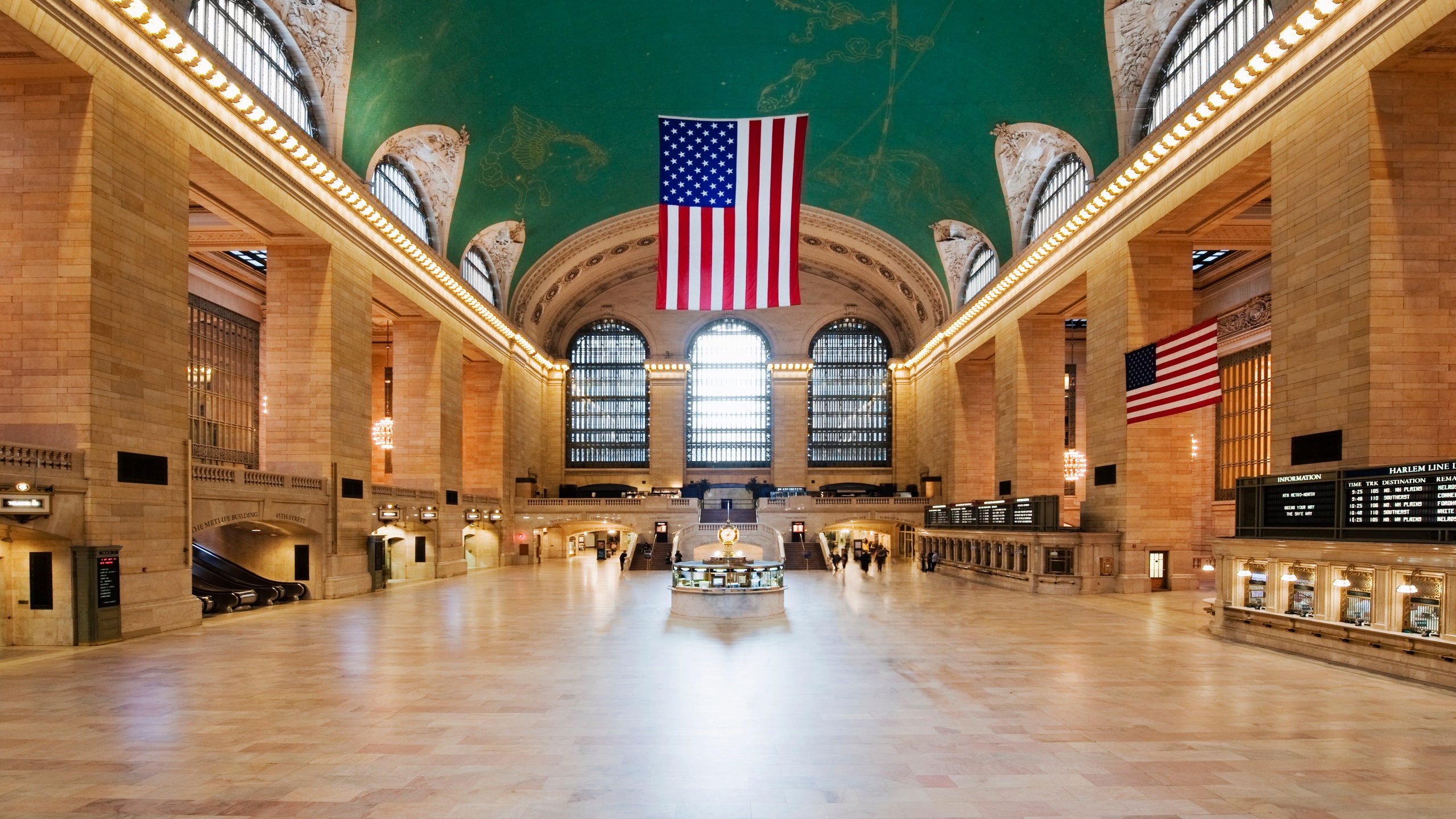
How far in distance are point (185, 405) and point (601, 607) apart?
354 inches

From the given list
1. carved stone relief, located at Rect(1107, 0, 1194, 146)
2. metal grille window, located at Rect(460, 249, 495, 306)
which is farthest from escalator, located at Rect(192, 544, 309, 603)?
carved stone relief, located at Rect(1107, 0, 1194, 146)

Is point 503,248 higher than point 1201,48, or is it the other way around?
point 1201,48

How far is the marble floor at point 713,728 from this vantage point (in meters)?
6.45

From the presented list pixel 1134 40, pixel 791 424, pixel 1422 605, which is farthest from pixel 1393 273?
pixel 791 424

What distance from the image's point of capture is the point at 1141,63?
21.6 m

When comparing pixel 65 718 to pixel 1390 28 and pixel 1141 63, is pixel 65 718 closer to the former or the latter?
pixel 1390 28

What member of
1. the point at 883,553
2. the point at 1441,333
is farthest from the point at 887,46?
the point at 883,553

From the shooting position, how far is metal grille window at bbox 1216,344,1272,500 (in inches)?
1195

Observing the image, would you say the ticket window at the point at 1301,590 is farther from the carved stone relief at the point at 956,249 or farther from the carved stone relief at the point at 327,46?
the carved stone relief at the point at 956,249

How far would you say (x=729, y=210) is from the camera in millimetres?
18859

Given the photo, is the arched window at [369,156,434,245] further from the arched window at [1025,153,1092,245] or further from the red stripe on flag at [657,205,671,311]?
the arched window at [1025,153,1092,245]

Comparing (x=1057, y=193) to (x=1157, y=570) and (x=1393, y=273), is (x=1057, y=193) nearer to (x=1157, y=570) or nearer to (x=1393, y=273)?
(x=1157, y=570)

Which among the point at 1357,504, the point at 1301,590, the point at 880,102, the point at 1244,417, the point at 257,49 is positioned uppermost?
the point at 880,102

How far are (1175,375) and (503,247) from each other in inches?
1033
